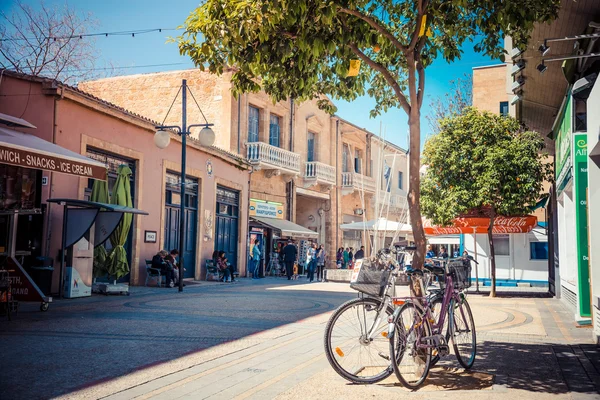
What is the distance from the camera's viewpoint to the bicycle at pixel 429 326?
17.2ft

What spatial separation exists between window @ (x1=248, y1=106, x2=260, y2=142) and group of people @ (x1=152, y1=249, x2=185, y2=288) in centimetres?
1062

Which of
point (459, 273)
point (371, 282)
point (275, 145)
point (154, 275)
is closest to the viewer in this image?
point (371, 282)

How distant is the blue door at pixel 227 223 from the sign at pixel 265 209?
1653 millimetres

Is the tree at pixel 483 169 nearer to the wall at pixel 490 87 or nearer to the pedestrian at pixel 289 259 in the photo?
the pedestrian at pixel 289 259

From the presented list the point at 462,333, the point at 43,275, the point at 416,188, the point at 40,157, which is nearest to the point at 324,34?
the point at 416,188

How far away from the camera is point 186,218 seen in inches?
835

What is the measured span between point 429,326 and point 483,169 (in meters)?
12.3

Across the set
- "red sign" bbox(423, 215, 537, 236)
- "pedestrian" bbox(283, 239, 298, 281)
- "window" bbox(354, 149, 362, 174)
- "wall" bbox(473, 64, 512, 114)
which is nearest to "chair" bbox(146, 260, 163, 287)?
"pedestrian" bbox(283, 239, 298, 281)

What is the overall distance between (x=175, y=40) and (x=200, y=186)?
14.6 metres

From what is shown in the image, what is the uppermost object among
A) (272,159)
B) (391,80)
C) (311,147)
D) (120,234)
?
(311,147)

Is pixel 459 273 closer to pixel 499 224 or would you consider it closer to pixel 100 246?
pixel 100 246

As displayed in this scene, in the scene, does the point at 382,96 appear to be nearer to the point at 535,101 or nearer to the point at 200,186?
the point at 535,101

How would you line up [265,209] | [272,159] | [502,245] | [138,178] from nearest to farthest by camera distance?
[138,178], [502,245], [272,159], [265,209]

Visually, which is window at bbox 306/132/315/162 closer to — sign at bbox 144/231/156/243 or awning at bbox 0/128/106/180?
sign at bbox 144/231/156/243
